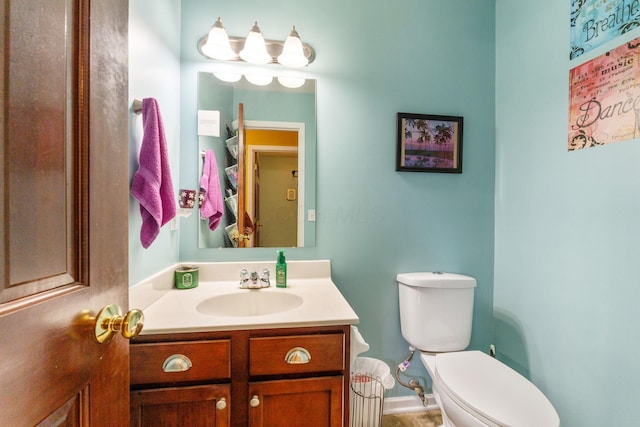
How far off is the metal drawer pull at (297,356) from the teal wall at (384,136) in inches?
23.4

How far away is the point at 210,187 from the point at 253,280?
20.2 inches

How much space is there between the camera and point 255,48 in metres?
1.33

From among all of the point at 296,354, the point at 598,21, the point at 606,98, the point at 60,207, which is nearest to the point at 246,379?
the point at 296,354

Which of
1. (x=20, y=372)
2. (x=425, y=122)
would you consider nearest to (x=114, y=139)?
(x=20, y=372)

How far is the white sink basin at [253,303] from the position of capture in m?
1.19

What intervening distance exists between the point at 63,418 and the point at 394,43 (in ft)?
6.06

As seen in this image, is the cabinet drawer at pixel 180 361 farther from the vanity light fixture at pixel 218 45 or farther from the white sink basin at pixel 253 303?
the vanity light fixture at pixel 218 45

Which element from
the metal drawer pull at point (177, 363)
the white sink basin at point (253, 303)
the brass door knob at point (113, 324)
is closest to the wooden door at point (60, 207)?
the brass door knob at point (113, 324)

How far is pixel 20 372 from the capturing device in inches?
13.3

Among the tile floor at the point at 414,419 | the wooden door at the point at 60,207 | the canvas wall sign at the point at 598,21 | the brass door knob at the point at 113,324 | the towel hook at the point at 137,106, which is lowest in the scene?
the tile floor at the point at 414,419

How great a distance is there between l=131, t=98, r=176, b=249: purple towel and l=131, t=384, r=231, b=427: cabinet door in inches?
19.2

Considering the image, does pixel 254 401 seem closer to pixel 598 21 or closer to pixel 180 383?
pixel 180 383

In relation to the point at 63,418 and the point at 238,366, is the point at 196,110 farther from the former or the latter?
the point at 63,418

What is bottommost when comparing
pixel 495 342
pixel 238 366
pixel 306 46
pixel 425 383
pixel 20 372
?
pixel 425 383
